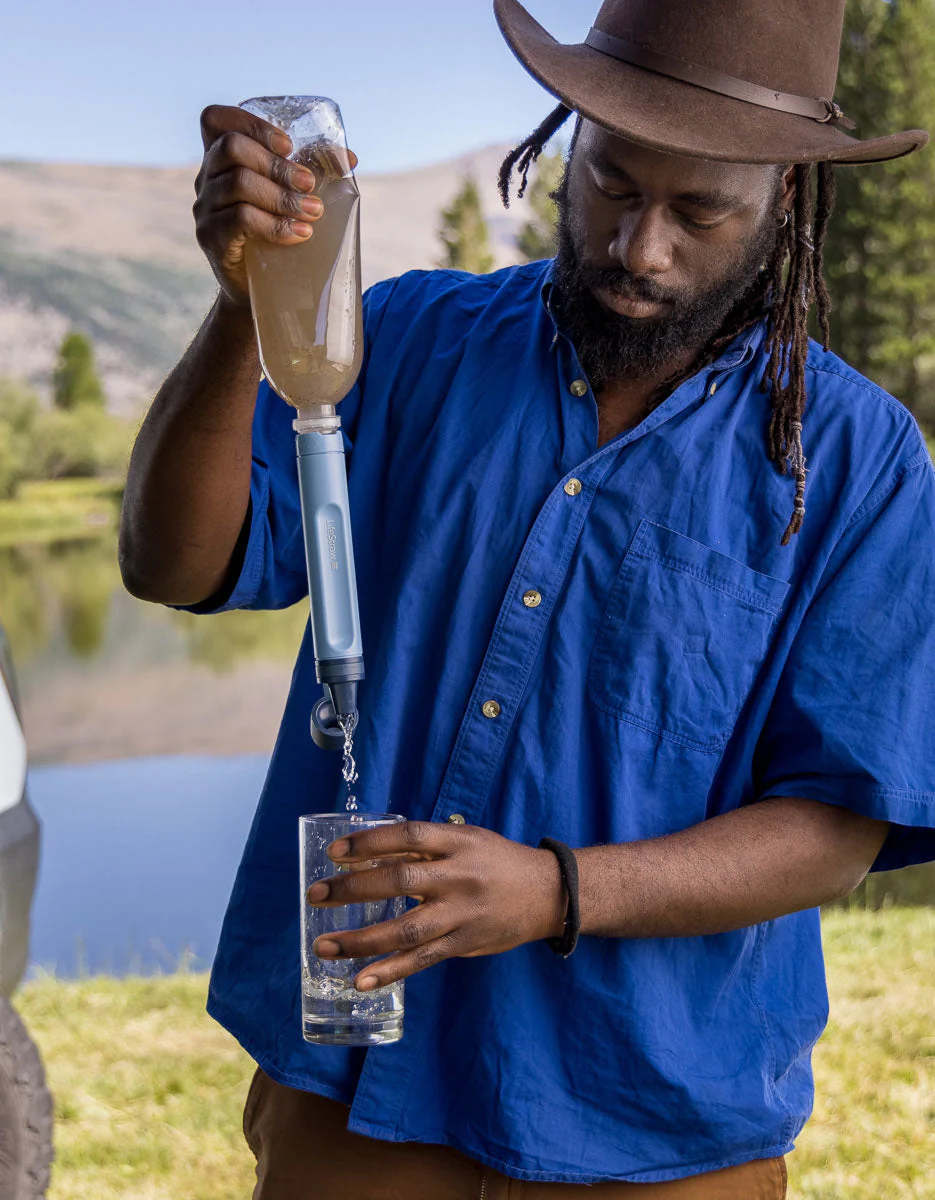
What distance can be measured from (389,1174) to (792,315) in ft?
3.30

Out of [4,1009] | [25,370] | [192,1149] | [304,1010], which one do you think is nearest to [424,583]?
[304,1010]

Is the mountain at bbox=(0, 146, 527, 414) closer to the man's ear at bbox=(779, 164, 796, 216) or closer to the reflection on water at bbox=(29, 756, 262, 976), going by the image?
the reflection on water at bbox=(29, 756, 262, 976)

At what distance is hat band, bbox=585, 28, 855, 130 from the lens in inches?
54.9

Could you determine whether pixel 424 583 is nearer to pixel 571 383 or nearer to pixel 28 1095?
pixel 571 383

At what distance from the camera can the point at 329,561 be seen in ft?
3.99

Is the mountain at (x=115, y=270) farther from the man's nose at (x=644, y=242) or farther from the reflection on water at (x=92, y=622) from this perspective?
the man's nose at (x=644, y=242)

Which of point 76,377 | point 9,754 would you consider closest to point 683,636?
point 9,754

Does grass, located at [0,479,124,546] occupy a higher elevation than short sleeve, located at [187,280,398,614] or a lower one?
lower

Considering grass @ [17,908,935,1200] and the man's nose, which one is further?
grass @ [17,908,935,1200]

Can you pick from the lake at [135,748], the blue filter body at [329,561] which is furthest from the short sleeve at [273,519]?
the lake at [135,748]

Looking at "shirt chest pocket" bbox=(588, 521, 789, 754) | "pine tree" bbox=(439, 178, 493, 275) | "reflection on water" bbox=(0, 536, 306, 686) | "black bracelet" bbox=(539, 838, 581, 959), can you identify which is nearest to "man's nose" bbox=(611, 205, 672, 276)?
"shirt chest pocket" bbox=(588, 521, 789, 754)

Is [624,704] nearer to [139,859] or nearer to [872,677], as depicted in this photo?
[872,677]

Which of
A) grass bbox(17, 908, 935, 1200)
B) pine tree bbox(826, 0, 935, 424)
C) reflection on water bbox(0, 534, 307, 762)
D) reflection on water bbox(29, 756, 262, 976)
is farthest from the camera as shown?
reflection on water bbox(0, 534, 307, 762)

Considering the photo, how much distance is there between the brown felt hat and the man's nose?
0.30 feet
